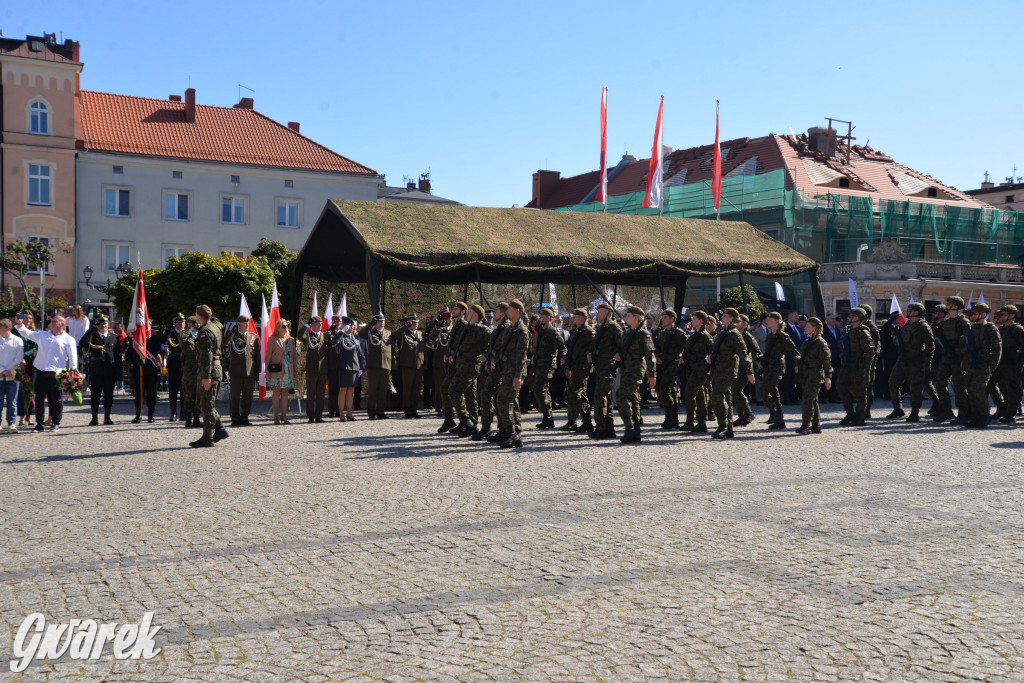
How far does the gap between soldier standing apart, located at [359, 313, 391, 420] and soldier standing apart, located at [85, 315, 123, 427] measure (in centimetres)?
423

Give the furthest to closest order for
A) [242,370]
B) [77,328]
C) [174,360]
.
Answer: [77,328]
[174,360]
[242,370]

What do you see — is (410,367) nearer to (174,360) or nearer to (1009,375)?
(174,360)

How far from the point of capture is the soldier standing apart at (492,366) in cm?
1341

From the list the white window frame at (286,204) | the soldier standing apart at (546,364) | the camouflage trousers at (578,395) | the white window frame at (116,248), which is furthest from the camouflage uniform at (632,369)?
the white window frame at (286,204)

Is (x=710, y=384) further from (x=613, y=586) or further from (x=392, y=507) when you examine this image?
(x=613, y=586)

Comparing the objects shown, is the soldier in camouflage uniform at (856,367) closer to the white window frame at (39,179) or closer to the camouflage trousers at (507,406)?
the camouflage trousers at (507,406)

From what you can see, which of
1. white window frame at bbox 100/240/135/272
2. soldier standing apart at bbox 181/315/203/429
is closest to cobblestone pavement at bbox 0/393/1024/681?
soldier standing apart at bbox 181/315/203/429

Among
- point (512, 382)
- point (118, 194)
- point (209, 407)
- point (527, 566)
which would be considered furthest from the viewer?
point (118, 194)

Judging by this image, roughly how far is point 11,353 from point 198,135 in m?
42.3

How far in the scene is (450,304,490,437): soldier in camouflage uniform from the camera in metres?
14.2

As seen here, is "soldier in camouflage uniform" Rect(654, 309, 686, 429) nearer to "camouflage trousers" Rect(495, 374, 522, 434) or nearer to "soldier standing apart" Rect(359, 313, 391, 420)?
"camouflage trousers" Rect(495, 374, 522, 434)

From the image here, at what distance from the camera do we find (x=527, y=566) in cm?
625

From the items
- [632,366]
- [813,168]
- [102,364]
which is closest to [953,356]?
[632,366]

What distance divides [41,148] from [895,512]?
49.4 m
